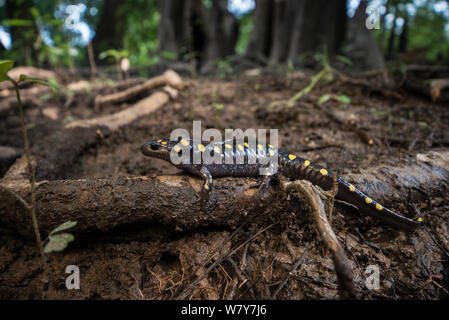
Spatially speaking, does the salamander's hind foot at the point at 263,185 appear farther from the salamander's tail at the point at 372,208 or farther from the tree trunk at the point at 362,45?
the tree trunk at the point at 362,45

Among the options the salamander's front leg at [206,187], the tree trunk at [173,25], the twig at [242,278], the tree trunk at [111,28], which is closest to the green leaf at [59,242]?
the salamander's front leg at [206,187]

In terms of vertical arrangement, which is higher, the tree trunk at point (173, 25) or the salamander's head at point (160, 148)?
the tree trunk at point (173, 25)

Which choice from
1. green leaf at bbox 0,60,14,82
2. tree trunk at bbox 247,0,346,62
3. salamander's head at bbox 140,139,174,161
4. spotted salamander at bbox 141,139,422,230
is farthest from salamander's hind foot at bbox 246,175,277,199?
tree trunk at bbox 247,0,346,62

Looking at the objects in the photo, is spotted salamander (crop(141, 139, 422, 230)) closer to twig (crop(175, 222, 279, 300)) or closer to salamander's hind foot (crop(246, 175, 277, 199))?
salamander's hind foot (crop(246, 175, 277, 199))

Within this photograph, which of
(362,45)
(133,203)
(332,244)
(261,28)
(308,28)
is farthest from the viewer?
(261,28)

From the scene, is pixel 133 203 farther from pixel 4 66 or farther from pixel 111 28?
pixel 111 28

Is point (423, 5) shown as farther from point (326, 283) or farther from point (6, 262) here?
point (6, 262)

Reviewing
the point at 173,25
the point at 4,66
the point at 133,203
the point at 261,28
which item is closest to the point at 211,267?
the point at 133,203
